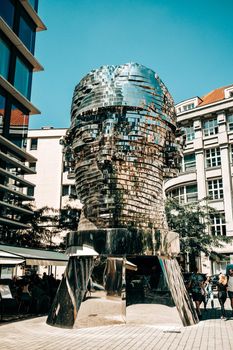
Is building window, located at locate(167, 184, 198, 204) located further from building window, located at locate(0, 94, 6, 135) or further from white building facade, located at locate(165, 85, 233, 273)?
building window, located at locate(0, 94, 6, 135)

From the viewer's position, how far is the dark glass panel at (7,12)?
23692 mm

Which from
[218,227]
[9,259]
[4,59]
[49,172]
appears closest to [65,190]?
[49,172]

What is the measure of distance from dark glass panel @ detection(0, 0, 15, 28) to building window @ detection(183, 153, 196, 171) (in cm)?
2285

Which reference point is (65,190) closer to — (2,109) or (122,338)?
(2,109)

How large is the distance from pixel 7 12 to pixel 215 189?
2498cm

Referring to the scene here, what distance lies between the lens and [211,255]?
27.2 meters

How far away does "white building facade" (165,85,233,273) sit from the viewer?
3331cm

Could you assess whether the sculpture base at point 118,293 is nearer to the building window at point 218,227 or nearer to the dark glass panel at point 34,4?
the building window at point 218,227

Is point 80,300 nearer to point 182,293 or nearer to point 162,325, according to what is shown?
point 162,325

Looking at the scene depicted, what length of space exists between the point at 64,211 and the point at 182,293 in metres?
17.8

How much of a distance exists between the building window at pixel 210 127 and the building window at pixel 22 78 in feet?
65.5

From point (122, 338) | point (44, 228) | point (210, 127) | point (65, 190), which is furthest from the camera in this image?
point (65, 190)

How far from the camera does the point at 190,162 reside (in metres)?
38.2

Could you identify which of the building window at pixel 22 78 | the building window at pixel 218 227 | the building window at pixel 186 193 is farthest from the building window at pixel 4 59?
the building window at pixel 218 227
